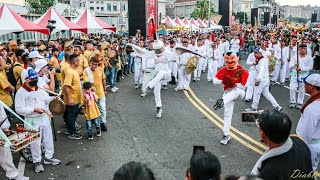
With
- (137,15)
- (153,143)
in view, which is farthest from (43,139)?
(137,15)

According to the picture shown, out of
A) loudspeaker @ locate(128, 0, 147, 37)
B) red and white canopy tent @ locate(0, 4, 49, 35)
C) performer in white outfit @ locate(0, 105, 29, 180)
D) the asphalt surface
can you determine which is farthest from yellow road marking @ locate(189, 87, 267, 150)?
loudspeaker @ locate(128, 0, 147, 37)

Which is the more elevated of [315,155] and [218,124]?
[315,155]

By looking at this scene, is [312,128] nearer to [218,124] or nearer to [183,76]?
[218,124]

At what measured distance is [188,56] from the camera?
47.0 ft

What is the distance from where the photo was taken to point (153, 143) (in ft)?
24.1

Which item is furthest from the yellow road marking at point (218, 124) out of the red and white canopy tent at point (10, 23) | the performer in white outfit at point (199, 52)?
the red and white canopy tent at point (10, 23)

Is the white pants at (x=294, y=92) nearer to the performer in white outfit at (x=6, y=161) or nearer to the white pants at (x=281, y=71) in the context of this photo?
the white pants at (x=281, y=71)

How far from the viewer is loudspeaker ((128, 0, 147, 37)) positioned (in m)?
26.7

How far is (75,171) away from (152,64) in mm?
5676

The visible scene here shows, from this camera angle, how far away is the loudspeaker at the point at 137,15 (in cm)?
2666

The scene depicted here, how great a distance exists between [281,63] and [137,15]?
15143 mm

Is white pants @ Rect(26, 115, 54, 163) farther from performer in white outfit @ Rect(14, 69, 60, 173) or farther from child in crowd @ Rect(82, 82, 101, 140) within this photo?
child in crowd @ Rect(82, 82, 101, 140)

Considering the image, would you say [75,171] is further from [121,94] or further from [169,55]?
[121,94]

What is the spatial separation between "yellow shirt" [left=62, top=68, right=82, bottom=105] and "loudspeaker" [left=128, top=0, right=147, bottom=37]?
779 inches
